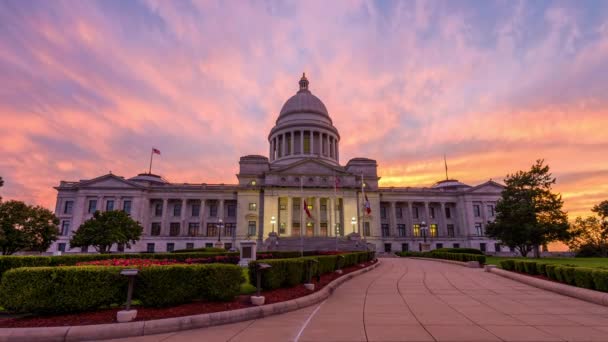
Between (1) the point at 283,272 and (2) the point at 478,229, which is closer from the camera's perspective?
(1) the point at 283,272

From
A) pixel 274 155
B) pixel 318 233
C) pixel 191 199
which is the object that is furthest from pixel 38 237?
pixel 274 155

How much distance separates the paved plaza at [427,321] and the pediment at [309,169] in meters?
49.9

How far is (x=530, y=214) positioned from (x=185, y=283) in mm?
44707

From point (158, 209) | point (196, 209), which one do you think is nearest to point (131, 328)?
point (196, 209)

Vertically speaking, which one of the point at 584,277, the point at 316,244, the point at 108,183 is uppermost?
the point at 108,183

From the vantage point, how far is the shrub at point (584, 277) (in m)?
13.1

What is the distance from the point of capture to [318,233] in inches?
2376

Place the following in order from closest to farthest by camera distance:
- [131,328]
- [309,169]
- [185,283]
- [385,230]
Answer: [131,328] < [185,283] < [309,169] < [385,230]

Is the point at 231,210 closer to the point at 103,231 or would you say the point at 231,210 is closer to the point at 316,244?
the point at 316,244

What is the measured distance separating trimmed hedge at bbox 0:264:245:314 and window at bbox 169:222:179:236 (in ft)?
199

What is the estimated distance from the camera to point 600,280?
40.9 ft

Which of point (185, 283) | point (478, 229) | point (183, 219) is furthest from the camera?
point (478, 229)

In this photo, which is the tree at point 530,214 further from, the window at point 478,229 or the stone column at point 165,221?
the stone column at point 165,221

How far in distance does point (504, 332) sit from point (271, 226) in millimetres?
53477
